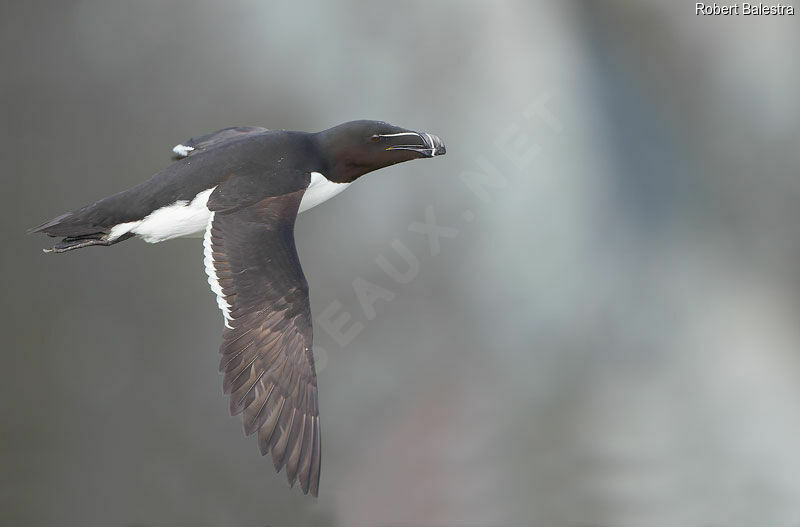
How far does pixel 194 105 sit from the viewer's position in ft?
13.8

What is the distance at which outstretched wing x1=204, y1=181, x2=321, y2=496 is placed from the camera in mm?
2367

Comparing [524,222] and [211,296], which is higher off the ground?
[524,222]

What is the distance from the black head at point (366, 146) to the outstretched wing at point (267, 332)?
11.8 inches

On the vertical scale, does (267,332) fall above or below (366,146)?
below

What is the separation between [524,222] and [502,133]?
414 mm

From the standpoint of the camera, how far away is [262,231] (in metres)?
2.52

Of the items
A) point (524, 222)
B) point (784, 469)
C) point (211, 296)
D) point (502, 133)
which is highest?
point (502, 133)

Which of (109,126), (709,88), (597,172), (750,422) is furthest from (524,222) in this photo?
(109,126)

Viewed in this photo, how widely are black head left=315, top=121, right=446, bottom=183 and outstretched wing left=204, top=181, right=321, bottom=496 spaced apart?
30 centimetres

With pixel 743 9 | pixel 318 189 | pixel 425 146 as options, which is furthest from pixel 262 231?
pixel 743 9

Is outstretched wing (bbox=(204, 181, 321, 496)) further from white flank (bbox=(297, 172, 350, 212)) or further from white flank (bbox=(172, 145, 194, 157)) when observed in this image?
white flank (bbox=(172, 145, 194, 157))

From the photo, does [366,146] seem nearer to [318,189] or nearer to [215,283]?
[318,189]

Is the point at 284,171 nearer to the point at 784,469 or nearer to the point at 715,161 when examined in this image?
the point at 715,161

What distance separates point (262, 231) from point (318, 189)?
34cm
